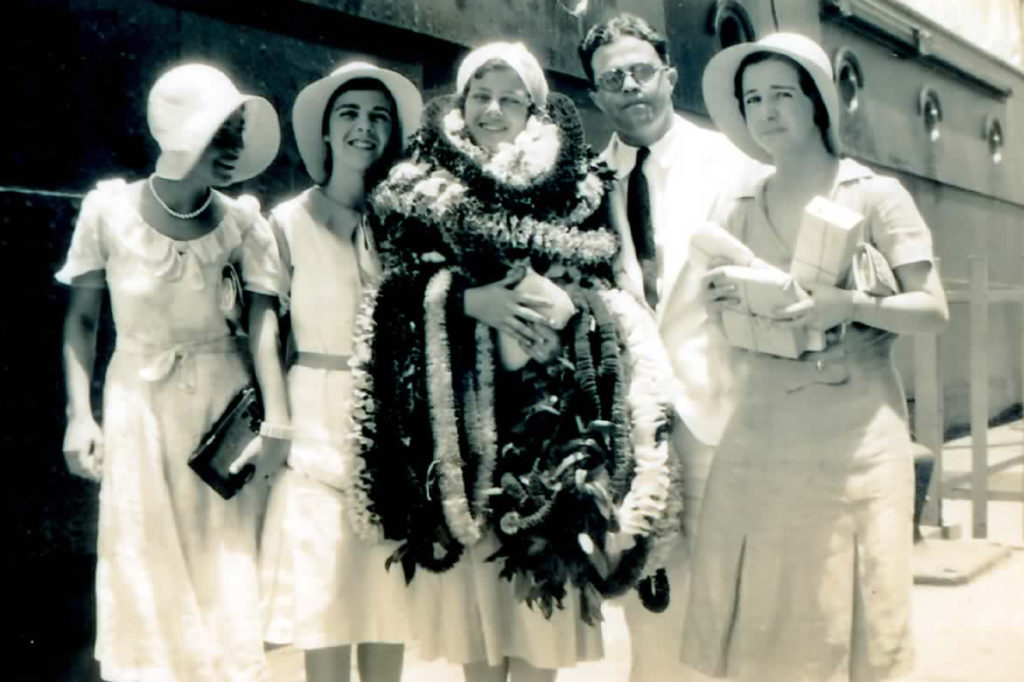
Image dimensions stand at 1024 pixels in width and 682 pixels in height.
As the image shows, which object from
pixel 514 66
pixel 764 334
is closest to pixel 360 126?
pixel 514 66

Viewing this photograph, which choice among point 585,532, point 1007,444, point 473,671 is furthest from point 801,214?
point 1007,444

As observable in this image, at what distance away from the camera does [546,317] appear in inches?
108

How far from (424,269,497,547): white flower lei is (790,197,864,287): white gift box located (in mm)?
783

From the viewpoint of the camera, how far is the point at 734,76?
286cm

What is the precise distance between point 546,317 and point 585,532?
20.4 inches

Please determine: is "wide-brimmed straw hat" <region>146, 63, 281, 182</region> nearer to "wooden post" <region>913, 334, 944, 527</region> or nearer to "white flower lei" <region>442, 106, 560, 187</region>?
"white flower lei" <region>442, 106, 560, 187</region>

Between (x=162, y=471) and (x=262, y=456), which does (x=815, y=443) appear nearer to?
(x=262, y=456)

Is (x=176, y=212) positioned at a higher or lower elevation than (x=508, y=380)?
higher

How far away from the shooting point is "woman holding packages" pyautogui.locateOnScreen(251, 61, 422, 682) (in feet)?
9.69

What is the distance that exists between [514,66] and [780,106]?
64 cm

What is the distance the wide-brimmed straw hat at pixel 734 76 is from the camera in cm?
268

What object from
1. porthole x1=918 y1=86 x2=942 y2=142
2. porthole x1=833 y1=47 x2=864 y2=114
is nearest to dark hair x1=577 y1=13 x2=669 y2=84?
porthole x1=833 y1=47 x2=864 y2=114

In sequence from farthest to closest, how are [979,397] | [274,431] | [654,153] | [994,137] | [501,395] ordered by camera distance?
[994,137], [979,397], [654,153], [274,431], [501,395]

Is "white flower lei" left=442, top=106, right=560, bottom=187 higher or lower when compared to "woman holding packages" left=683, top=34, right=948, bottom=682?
higher
